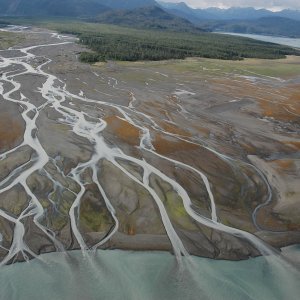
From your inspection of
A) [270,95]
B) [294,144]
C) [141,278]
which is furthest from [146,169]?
[270,95]

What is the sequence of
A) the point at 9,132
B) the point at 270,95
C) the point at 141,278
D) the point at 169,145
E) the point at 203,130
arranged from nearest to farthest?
1. the point at 141,278
2. the point at 169,145
3. the point at 9,132
4. the point at 203,130
5. the point at 270,95

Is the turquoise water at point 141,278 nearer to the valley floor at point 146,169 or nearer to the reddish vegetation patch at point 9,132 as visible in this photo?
the valley floor at point 146,169

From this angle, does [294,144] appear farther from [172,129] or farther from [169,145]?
[169,145]

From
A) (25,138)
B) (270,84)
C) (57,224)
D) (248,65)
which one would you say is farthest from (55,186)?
(248,65)

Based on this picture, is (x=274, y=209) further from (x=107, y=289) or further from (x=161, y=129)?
(x=161, y=129)

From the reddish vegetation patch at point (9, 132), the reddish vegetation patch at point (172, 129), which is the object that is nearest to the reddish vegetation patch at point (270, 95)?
the reddish vegetation patch at point (172, 129)

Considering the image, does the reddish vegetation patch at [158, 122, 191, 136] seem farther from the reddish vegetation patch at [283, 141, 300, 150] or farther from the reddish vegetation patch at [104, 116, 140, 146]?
the reddish vegetation patch at [283, 141, 300, 150]
